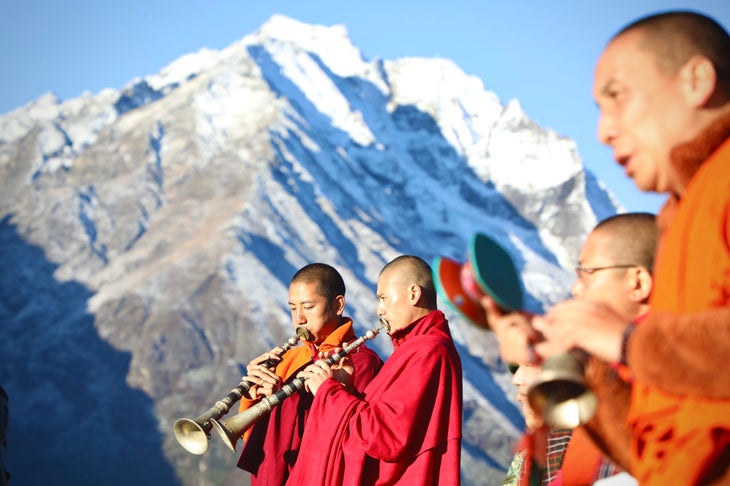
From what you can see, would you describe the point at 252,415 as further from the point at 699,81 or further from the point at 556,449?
the point at 699,81

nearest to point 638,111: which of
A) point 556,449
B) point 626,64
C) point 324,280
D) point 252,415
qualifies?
point 626,64

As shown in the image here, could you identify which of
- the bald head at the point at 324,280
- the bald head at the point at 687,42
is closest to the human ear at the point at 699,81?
the bald head at the point at 687,42

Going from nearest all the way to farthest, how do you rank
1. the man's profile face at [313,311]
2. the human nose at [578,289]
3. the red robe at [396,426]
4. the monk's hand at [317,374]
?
the human nose at [578,289] < the red robe at [396,426] < the monk's hand at [317,374] < the man's profile face at [313,311]

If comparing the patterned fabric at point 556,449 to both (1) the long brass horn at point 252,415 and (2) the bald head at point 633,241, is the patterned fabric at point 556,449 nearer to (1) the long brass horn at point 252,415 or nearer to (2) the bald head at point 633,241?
(2) the bald head at point 633,241

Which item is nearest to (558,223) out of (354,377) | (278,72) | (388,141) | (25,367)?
(388,141)

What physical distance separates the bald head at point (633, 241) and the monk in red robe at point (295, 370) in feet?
6.87

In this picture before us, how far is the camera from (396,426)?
10.8ft

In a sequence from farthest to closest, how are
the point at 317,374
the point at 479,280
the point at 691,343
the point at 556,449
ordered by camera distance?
the point at 317,374 → the point at 556,449 → the point at 479,280 → the point at 691,343

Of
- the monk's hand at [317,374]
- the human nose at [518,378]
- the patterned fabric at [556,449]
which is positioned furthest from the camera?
the monk's hand at [317,374]

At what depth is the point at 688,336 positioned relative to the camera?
4.02ft

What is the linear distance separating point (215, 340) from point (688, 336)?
35.9 meters

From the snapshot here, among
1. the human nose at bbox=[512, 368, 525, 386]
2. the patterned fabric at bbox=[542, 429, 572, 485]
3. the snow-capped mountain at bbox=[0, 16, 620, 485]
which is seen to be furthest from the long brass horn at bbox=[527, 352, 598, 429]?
the snow-capped mountain at bbox=[0, 16, 620, 485]

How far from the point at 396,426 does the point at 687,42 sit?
2.20 meters

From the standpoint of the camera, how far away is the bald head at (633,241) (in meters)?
2.07
